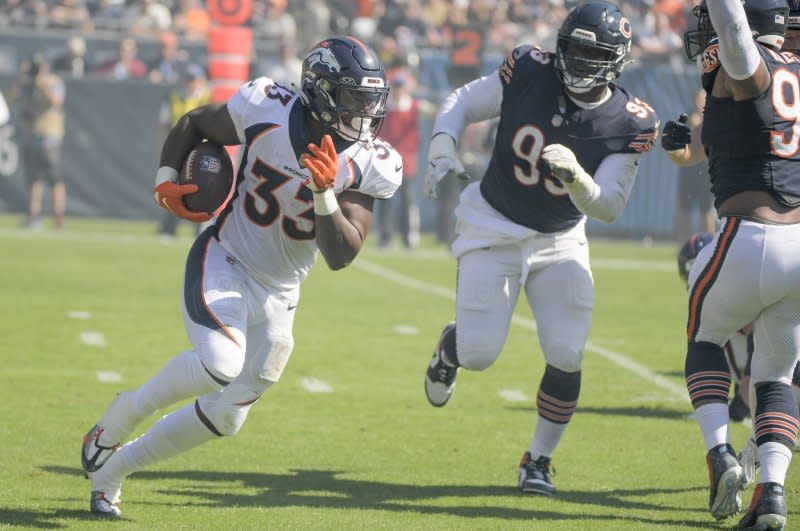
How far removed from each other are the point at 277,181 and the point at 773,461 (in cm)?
198

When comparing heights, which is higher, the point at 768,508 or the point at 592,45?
the point at 592,45

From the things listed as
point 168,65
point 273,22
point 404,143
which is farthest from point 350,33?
point 404,143

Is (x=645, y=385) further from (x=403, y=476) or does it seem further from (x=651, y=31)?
(x=651, y=31)

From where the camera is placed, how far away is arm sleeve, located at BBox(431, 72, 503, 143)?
576cm

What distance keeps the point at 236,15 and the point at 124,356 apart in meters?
9.19

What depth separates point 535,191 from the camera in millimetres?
5664

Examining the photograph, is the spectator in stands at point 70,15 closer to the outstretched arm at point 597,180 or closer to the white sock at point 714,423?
the outstretched arm at point 597,180

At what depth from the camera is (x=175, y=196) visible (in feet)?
15.9

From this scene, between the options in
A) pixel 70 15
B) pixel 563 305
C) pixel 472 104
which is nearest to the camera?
pixel 563 305

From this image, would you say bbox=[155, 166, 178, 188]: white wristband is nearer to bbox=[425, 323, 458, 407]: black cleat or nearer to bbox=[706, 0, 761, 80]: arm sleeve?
bbox=[425, 323, 458, 407]: black cleat

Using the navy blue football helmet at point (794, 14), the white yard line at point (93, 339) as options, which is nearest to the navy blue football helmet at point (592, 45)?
the navy blue football helmet at point (794, 14)

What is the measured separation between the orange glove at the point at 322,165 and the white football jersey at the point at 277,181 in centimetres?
29

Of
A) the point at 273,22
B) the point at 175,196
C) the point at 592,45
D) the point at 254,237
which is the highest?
the point at 592,45

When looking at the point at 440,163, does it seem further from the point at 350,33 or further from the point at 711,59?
the point at 350,33
